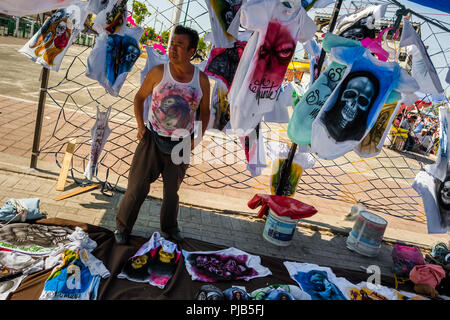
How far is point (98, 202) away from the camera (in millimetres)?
3752

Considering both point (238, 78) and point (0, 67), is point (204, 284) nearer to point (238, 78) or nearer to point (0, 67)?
point (238, 78)

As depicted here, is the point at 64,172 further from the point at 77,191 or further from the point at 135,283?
the point at 135,283

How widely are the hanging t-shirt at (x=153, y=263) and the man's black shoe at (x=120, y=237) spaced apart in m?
0.21

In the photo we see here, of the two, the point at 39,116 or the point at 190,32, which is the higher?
the point at 190,32

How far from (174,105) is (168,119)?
136 millimetres

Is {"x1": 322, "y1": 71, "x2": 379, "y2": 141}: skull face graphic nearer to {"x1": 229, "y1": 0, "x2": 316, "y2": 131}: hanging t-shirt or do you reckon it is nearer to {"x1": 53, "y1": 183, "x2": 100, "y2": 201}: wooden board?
{"x1": 229, "y1": 0, "x2": 316, "y2": 131}: hanging t-shirt

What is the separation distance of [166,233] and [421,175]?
2743mm

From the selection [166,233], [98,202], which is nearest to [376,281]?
[166,233]

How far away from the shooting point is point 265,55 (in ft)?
8.34

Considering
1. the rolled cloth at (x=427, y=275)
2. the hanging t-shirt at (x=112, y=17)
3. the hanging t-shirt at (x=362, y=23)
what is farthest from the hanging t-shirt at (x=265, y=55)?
the rolled cloth at (x=427, y=275)

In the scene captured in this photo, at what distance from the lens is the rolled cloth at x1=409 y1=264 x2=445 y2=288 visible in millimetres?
3465

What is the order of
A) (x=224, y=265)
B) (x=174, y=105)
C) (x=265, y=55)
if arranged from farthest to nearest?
(x=224, y=265) < (x=174, y=105) < (x=265, y=55)

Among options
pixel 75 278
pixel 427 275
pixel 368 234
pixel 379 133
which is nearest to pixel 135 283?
pixel 75 278

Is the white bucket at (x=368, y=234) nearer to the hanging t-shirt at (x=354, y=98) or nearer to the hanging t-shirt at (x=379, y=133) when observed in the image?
the hanging t-shirt at (x=379, y=133)
